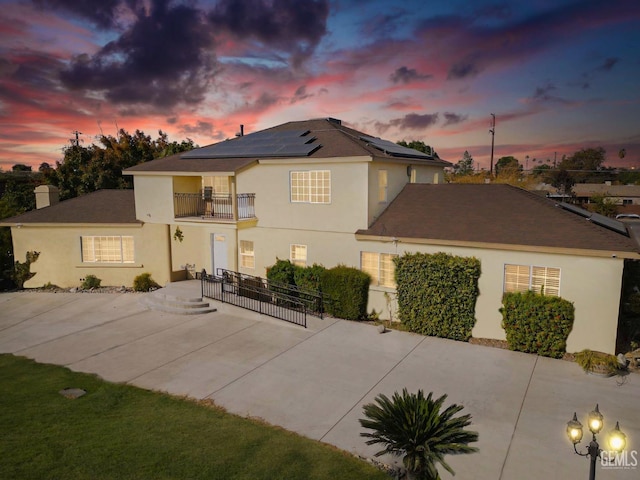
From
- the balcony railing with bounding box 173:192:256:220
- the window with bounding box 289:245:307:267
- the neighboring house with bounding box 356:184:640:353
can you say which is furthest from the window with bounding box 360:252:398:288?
the balcony railing with bounding box 173:192:256:220

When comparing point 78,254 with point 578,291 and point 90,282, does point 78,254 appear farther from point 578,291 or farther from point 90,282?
point 578,291

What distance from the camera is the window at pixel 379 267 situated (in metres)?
16.1

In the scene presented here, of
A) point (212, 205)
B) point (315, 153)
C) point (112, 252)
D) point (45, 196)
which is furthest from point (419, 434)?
point (45, 196)

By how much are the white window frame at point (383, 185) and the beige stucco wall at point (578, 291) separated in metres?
4.74

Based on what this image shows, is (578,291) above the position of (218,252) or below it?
below

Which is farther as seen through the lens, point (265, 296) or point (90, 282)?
point (90, 282)

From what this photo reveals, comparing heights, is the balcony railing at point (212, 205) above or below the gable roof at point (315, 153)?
below

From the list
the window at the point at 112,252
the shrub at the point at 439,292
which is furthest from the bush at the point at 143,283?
the shrub at the point at 439,292

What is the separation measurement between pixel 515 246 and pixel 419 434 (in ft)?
27.3

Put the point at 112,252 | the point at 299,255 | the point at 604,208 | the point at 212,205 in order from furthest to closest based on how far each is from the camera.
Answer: the point at 604,208 < the point at 112,252 < the point at 212,205 < the point at 299,255

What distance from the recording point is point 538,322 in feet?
41.4

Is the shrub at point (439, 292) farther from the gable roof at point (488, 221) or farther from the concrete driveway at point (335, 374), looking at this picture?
the gable roof at point (488, 221)

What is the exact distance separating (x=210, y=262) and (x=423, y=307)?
34.9 ft

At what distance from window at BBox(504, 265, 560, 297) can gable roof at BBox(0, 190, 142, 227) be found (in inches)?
660
